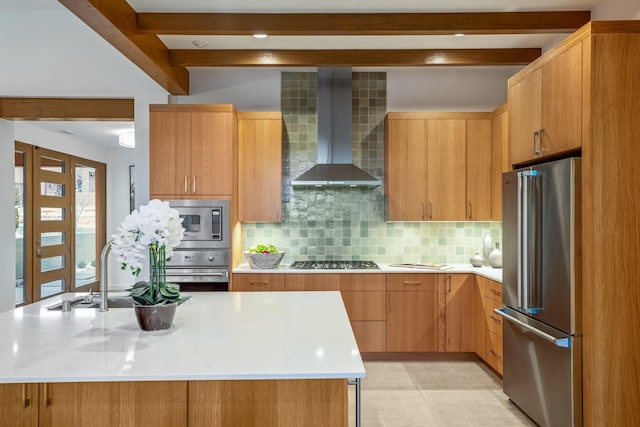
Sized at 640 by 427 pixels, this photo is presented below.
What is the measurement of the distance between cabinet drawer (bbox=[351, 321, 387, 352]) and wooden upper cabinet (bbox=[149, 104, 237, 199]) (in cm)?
171

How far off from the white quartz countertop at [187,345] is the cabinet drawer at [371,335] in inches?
64.5

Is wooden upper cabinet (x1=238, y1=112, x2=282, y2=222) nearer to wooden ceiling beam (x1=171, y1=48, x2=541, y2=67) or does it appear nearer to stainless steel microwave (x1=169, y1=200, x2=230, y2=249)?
stainless steel microwave (x1=169, y1=200, x2=230, y2=249)

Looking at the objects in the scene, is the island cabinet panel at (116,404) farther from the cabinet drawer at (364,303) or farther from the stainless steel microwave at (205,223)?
the cabinet drawer at (364,303)

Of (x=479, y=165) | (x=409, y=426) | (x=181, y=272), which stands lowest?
(x=409, y=426)

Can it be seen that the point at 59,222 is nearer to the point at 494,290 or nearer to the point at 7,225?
the point at 7,225

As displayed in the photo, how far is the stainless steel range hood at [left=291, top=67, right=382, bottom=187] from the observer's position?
4.02 metres

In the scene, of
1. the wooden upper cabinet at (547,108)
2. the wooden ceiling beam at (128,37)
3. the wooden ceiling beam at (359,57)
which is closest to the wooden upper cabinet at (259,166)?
the wooden ceiling beam at (359,57)

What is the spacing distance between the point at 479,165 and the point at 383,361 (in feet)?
6.77

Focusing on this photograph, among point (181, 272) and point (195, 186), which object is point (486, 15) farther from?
point (181, 272)

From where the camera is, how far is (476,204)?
408 cm

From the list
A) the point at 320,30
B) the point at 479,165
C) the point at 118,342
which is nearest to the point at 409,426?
the point at 118,342

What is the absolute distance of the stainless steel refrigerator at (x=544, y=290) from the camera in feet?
7.29

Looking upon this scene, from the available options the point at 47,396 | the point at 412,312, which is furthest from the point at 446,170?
the point at 47,396

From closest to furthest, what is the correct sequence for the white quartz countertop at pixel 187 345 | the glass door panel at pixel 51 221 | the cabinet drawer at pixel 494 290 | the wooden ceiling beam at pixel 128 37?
the white quartz countertop at pixel 187 345 < the wooden ceiling beam at pixel 128 37 < the cabinet drawer at pixel 494 290 < the glass door panel at pixel 51 221
